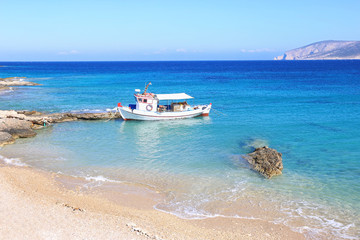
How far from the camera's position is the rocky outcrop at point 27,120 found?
2862 centimetres

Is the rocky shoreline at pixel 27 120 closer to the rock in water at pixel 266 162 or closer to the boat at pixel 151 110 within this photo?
the boat at pixel 151 110

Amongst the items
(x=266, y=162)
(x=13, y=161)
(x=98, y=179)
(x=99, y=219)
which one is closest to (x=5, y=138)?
(x=13, y=161)

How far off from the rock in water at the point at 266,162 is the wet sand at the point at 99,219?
6.11 m

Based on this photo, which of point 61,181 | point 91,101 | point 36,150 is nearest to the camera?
point 61,181

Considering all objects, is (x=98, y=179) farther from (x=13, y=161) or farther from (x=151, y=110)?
(x=151, y=110)

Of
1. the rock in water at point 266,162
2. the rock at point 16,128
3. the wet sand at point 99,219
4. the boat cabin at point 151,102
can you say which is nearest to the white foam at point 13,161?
the wet sand at point 99,219

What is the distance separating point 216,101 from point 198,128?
17181 millimetres

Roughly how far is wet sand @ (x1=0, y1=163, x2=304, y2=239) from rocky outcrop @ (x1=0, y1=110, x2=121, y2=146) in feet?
38.7

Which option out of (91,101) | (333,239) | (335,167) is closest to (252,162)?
(335,167)

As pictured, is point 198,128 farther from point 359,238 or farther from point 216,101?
point 359,238

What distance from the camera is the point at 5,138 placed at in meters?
26.9

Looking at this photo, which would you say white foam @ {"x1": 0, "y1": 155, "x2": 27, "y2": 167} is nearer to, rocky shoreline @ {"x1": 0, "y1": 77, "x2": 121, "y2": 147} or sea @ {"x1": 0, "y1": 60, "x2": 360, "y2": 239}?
sea @ {"x1": 0, "y1": 60, "x2": 360, "y2": 239}

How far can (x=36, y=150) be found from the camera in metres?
25.5

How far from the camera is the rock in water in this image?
2014cm
